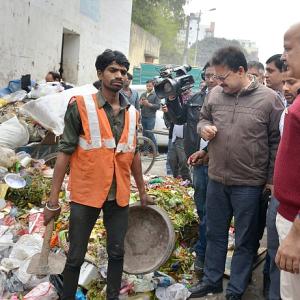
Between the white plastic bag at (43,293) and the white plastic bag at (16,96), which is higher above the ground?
the white plastic bag at (16,96)

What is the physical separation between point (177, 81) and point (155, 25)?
94.7 feet

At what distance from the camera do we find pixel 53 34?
1077 cm

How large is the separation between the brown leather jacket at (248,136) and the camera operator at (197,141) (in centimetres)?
49

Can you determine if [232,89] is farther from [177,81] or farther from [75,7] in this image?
[75,7]

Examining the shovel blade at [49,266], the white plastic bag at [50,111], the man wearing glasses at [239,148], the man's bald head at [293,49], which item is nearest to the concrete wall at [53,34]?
the white plastic bag at [50,111]

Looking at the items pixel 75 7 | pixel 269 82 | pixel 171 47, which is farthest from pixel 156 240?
pixel 171 47

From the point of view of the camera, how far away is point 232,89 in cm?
325

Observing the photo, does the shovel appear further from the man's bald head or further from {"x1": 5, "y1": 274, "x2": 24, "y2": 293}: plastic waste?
the man's bald head

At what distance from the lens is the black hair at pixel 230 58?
127 inches

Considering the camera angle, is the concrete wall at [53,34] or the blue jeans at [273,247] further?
the concrete wall at [53,34]

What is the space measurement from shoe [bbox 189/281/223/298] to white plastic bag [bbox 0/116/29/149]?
11.3ft

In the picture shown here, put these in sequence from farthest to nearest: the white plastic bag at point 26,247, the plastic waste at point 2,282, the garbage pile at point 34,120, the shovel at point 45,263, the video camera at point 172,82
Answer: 1. the garbage pile at point 34,120
2. the video camera at point 172,82
3. the white plastic bag at point 26,247
4. the plastic waste at point 2,282
5. the shovel at point 45,263

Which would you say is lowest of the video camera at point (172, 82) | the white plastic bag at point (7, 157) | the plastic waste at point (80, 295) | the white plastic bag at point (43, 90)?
the plastic waste at point (80, 295)

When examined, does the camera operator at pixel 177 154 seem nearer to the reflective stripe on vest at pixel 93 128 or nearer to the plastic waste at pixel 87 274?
the plastic waste at pixel 87 274
